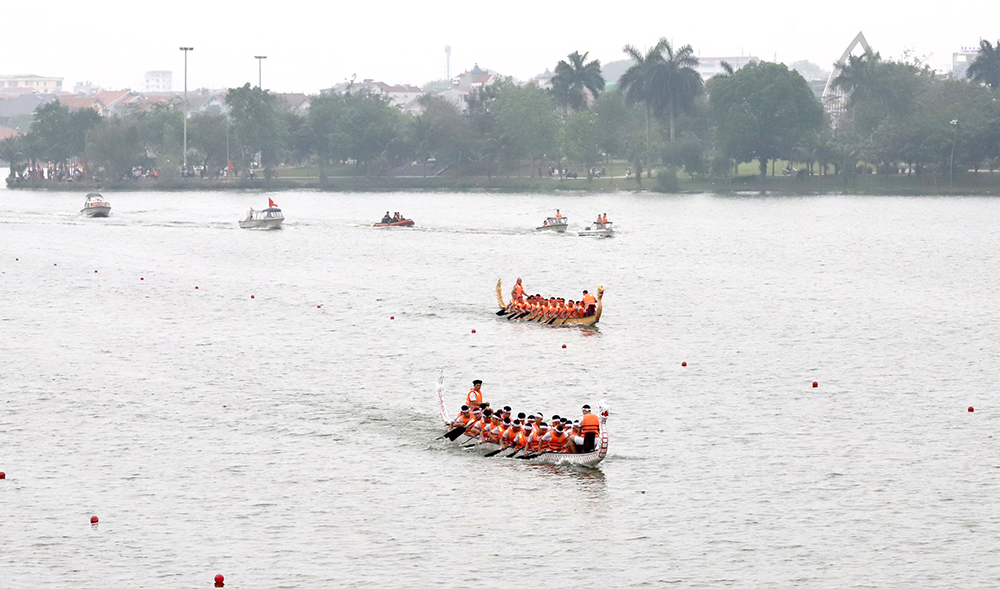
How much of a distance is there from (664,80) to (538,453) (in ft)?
487

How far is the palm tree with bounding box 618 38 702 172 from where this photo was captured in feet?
606

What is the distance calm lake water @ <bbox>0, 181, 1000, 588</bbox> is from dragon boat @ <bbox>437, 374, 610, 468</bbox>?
43 centimetres

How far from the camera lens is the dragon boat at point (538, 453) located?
41.1 meters

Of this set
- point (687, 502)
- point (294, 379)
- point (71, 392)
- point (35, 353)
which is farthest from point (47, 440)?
point (687, 502)

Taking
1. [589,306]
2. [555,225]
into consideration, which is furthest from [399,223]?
[589,306]

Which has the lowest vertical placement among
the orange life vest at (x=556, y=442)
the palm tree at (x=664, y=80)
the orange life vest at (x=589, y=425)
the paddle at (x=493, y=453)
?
the paddle at (x=493, y=453)

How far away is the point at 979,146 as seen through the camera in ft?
510

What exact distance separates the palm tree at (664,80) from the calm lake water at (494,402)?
86145 millimetres

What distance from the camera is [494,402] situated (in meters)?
50.8

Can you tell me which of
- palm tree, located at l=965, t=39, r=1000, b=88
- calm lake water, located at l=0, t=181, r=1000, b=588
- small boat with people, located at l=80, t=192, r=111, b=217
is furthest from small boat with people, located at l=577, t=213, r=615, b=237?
palm tree, located at l=965, t=39, r=1000, b=88

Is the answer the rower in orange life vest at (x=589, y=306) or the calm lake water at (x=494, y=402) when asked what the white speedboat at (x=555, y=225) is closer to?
the calm lake water at (x=494, y=402)

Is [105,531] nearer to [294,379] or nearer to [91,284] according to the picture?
[294,379]

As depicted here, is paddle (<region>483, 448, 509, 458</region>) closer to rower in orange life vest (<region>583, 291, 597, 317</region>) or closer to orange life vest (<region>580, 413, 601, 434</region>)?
orange life vest (<region>580, 413, 601, 434</region>)

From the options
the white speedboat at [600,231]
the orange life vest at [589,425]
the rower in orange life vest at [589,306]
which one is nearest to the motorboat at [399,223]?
the white speedboat at [600,231]
